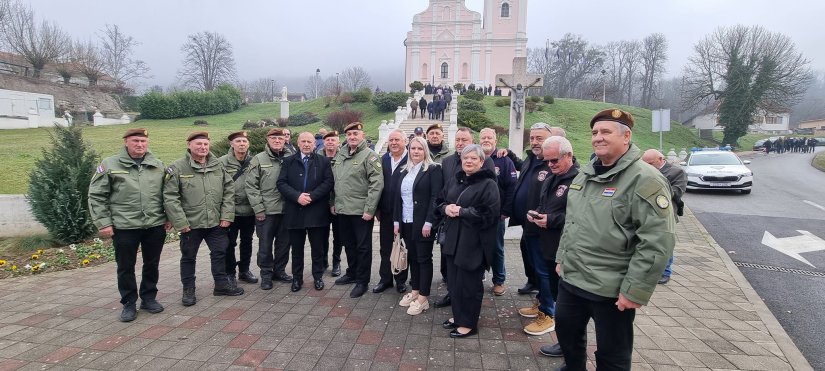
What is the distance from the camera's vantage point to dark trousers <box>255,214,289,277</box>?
5121 millimetres

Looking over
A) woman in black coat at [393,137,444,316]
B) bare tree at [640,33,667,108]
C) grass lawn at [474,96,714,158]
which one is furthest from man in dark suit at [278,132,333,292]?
bare tree at [640,33,667,108]

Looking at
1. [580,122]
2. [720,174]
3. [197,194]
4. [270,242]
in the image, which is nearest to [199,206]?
[197,194]

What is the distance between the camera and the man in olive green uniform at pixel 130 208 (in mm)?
4035

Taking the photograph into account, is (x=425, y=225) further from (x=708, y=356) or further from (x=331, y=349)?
(x=708, y=356)

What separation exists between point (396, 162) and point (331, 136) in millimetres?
1039

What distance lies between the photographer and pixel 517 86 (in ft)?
29.5

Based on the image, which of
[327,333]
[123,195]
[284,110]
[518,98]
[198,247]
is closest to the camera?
[327,333]

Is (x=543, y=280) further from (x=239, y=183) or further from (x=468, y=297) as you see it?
(x=239, y=183)

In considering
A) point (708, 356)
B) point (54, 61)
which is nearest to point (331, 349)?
point (708, 356)

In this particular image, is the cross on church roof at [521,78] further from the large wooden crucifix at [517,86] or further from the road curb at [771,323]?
the road curb at [771,323]

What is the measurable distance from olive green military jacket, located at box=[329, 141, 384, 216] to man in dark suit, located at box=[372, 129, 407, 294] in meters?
0.10

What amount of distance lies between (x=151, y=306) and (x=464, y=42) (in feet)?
173

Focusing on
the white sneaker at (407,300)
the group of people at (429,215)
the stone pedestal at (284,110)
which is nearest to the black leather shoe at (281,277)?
the group of people at (429,215)

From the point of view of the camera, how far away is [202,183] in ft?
15.0
